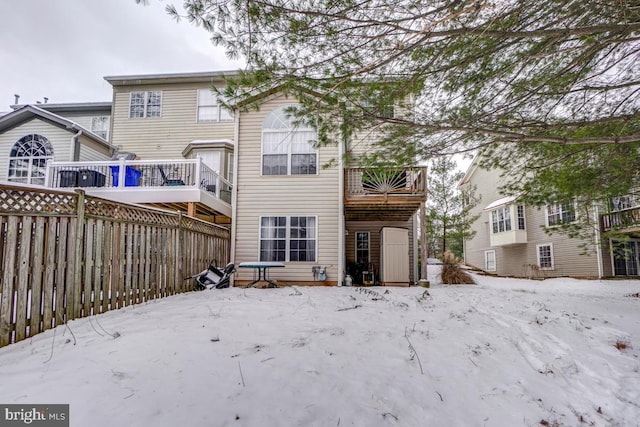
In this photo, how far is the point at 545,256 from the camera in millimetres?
15047

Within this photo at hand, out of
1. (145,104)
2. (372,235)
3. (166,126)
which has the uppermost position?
(145,104)

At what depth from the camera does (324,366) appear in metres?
2.54

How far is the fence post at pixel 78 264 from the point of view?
376 centimetres

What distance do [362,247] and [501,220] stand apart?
995cm

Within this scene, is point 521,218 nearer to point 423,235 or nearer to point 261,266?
point 423,235

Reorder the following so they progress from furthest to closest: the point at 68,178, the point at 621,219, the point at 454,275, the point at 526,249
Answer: the point at 526,249
the point at 454,275
the point at 621,219
the point at 68,178

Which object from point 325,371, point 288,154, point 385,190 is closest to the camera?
point 325,371

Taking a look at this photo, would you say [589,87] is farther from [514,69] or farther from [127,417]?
[127,417]

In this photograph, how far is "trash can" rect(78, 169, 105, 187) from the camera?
9.20m

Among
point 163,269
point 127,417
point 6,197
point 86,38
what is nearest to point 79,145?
point 86,38

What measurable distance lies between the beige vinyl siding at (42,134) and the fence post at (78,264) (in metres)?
10.1

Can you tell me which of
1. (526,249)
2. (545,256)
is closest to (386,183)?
(545,256)

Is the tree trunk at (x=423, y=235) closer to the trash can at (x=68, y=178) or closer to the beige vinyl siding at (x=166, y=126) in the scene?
the beige vinyl siding at (x=166, y=126)

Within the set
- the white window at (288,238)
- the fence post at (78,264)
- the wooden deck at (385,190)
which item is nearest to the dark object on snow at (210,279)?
the white window at (288,238)
